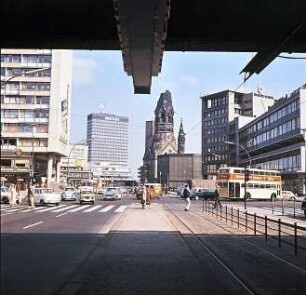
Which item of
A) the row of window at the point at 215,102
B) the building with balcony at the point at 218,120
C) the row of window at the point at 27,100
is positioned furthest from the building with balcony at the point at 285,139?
the row of window at the point at 27,100

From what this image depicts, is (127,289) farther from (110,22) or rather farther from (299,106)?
(299,106)

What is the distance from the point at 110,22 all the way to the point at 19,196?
455cm

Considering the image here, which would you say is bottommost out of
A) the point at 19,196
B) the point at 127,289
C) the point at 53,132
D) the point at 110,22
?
the point at 127,289

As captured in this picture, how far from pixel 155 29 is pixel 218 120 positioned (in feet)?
558

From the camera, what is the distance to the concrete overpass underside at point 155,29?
1091cm

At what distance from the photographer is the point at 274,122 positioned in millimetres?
118812

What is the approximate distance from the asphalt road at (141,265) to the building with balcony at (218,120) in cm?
14538

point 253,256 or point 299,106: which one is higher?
point 299,106

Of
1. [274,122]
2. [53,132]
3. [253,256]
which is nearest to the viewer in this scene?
[253,256]

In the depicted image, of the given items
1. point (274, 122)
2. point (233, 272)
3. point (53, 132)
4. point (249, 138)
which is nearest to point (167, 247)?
point (233, 272)

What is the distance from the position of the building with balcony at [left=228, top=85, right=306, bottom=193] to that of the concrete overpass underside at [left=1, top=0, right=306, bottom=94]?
258ft

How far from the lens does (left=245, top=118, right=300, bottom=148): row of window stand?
105m

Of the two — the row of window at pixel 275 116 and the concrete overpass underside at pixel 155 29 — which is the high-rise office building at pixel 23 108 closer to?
the concrete overpass underside at pixel 155 29

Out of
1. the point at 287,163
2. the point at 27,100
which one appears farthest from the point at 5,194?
the point at 287,163
